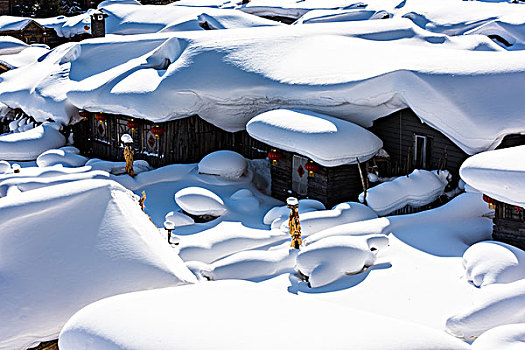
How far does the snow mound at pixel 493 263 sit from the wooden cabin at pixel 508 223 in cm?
68

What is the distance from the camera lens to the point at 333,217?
47.6 ft

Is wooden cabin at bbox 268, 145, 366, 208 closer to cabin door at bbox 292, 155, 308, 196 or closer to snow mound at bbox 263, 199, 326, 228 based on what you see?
cabin door at bbox 292, 155, 308, 196

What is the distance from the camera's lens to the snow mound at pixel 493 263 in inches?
432

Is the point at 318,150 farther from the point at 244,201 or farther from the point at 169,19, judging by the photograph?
the point at 169,19

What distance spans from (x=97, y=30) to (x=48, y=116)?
7.73 meters

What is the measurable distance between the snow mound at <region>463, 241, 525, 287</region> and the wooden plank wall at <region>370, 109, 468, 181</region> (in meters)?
3.61

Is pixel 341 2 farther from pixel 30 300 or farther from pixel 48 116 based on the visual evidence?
pixel 30 300

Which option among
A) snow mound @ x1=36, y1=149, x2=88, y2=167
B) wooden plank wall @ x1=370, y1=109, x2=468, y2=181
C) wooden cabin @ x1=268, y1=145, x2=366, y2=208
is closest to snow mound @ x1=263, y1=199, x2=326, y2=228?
wooden cabin @ x1=268, y1=145, x2=366, y2=208

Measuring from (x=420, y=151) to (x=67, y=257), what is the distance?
9677 mm

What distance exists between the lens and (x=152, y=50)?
22.4 metres

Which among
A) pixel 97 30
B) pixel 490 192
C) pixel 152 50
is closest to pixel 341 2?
pixel 97 30

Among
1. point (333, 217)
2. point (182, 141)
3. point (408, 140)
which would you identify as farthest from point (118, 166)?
point (408, 140)

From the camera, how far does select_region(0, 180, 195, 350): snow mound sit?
7832mm

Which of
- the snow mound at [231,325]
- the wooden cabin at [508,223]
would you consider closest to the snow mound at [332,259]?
the wooden cabin at [508,223]
